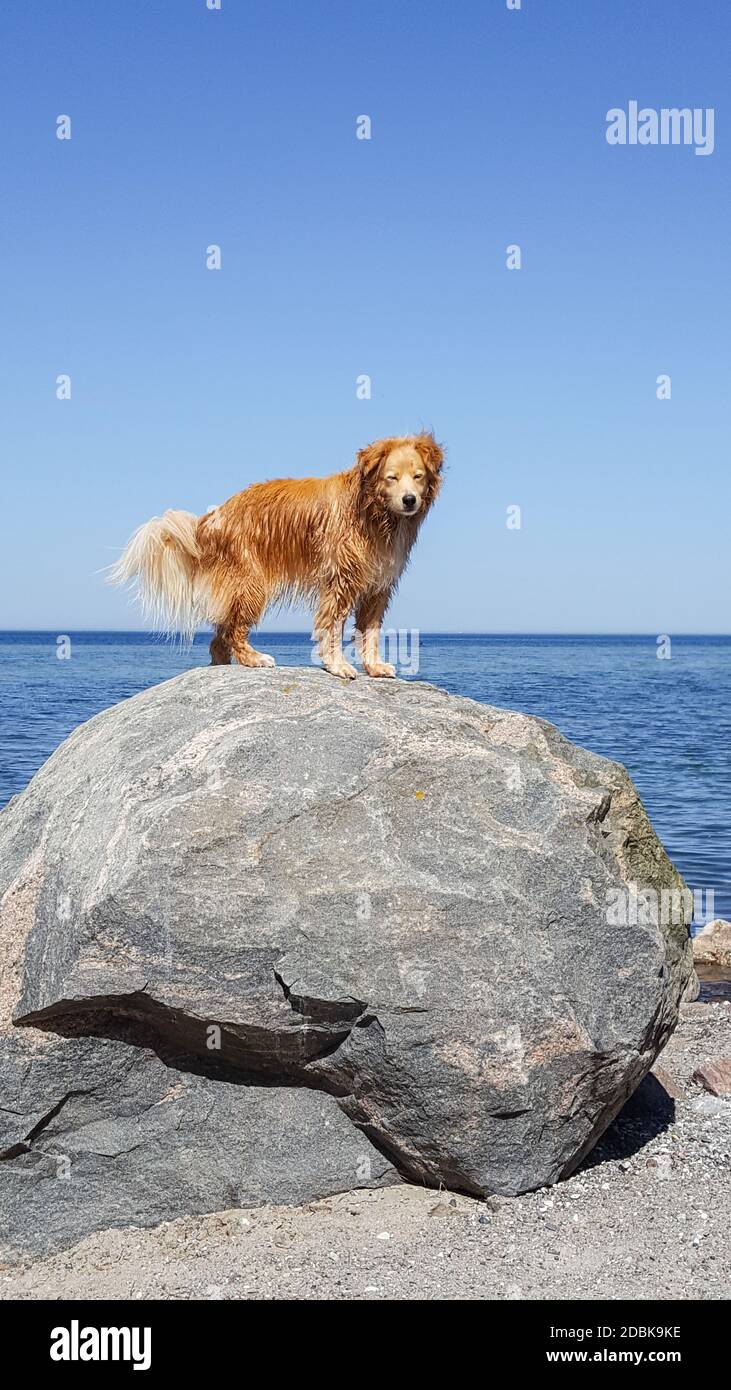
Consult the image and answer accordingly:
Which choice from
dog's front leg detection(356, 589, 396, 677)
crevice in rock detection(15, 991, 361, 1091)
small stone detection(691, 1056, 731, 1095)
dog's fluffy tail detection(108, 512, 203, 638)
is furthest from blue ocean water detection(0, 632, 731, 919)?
small stone detection(691, 1056, 731, 1095)

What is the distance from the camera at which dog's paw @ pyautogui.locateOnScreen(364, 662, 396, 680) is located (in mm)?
7209

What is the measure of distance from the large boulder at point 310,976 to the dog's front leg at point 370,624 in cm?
153

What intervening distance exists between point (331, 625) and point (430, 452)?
4.23 ft

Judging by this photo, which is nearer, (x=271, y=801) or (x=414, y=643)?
(x=271, y=801)

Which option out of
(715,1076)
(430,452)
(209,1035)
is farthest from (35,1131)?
(430,452)

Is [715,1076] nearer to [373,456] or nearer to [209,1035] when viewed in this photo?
[209,1035]

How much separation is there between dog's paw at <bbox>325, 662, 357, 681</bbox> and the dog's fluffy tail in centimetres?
116

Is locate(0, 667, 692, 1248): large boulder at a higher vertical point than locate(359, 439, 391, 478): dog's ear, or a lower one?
lower

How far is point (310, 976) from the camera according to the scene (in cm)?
518

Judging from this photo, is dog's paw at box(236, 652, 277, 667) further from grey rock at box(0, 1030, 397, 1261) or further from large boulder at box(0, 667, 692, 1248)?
grey rock at box(0, 1030, 397, 1261)

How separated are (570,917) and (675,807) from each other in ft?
40.8

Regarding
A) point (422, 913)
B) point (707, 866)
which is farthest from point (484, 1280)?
point (707, 866)

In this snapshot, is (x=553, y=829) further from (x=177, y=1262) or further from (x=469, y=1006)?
(x=177, y=1262)

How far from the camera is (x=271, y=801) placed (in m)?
5.45
